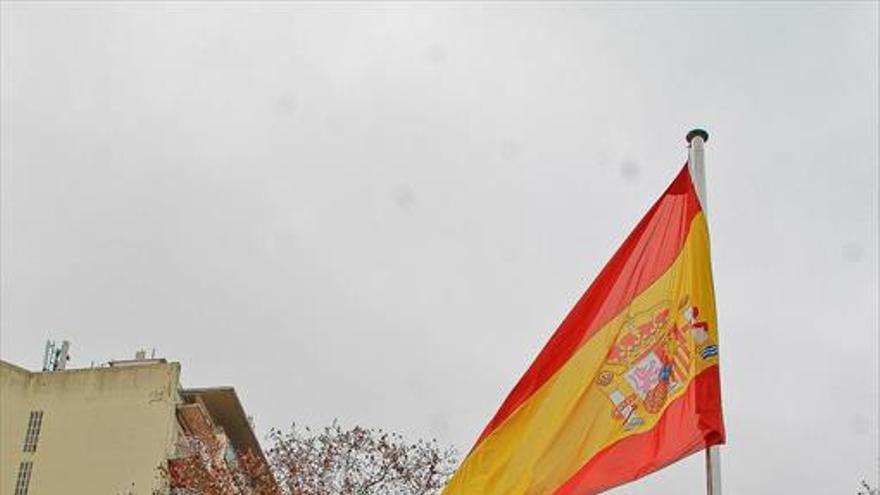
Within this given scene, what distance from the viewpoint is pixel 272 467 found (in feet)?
100.0

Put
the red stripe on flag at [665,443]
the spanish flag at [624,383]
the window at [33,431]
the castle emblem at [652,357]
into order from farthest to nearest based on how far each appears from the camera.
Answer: the window at [33,431] < the castle emblem at [652,357] < the spanish flag at [624,383] < the red stripe on flag at [665,443]

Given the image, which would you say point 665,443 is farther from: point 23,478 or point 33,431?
point 33,431

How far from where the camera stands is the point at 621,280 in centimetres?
916

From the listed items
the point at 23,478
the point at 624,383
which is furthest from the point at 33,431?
the point at 624,383

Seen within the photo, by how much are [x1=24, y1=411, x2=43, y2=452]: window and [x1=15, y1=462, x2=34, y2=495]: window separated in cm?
53

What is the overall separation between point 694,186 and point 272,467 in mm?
22528

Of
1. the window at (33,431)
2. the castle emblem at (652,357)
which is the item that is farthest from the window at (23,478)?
the castle emblem at (652,357)

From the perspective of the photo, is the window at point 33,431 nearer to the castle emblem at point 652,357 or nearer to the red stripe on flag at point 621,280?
the red stripe on flag at point 621,280

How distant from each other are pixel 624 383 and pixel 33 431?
3854 cm

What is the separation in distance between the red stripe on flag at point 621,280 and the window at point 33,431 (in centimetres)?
3772

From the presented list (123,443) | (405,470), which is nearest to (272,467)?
(405,470)

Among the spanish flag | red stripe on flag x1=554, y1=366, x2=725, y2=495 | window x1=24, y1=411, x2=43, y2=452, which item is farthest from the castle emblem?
window x1=24, y1=411, x2=43, y2=452

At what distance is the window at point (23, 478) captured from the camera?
1700 inches

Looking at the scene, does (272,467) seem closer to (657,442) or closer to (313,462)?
(313,462)
